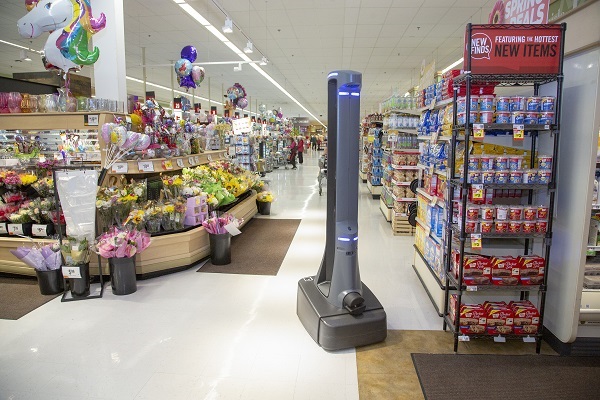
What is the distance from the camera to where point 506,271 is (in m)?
2.88

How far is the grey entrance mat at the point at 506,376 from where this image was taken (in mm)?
2408

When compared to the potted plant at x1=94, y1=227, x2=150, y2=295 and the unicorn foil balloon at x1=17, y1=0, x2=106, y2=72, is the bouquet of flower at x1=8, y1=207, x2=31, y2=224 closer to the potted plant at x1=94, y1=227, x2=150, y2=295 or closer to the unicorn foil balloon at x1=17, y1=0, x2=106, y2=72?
the potted plant at x1=94, y1=227, x2=150, y2=295

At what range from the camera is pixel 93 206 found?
391cm

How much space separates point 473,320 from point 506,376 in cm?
43

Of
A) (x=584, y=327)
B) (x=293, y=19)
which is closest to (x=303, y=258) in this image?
(x=584, y=327)

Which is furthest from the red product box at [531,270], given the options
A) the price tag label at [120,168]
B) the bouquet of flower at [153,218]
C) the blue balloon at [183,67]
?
the blue balloon at [183,67]

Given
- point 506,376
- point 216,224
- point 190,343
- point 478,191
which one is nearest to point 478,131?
point 478,191

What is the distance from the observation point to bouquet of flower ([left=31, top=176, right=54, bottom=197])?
4.35 metres

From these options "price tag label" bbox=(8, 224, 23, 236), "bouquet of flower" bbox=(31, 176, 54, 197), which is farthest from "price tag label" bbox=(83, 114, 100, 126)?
"price tag label" bbox=(8, 224, 23, 236)

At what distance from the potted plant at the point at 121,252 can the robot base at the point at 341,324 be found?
6.21 feet

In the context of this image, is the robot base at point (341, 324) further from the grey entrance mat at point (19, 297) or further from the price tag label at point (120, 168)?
the price tag label at point (120, 168)

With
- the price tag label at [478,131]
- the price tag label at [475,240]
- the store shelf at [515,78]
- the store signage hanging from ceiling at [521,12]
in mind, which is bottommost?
the price tag label at [475,240]

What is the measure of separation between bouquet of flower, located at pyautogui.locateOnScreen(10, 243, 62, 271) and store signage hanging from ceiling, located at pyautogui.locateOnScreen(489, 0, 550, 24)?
4.71 meters

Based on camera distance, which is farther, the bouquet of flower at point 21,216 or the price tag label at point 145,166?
the price tag label at point 145,166
